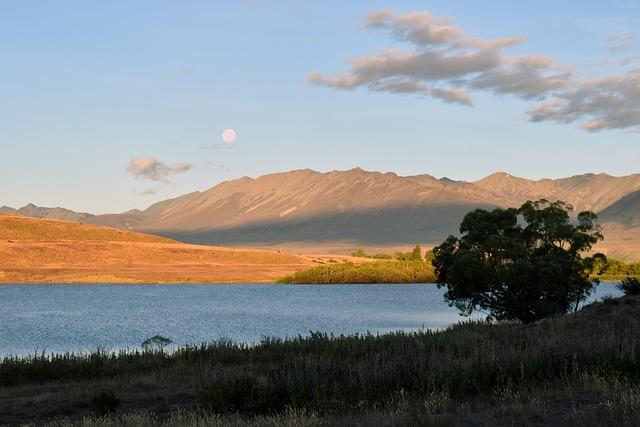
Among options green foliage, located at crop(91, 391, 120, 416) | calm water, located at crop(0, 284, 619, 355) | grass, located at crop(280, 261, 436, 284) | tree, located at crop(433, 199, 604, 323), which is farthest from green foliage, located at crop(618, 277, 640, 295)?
grass, located at crop(280, 261, 436, 284)

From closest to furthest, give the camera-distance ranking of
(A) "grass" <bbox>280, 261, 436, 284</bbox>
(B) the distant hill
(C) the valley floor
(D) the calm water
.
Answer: (D) the calm water → (C) the valley floor → (B) the distant hill → (A) "grass" <bbox>280, 261, 436, 284</bbox>

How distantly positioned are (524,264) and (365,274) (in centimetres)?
12031

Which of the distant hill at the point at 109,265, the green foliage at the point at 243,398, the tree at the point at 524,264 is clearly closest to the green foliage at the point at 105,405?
the green foliage at the point at 243,398

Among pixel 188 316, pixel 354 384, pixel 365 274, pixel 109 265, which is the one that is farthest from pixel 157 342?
pixel 109 265

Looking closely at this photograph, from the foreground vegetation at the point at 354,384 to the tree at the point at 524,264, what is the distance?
1325 centimetres

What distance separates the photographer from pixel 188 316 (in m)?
75.7

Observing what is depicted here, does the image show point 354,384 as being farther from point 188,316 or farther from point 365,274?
point 365,274

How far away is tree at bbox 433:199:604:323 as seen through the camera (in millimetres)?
46469

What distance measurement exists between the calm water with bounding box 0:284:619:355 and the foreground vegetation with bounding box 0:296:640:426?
64.5 feet

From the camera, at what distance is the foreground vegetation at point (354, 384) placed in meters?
15.9

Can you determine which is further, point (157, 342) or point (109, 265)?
point (109, 265)

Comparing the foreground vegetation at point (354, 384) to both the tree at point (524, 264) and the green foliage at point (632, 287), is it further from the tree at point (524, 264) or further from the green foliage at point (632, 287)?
the tree at point (524, 264)

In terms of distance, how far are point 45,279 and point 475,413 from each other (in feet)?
485

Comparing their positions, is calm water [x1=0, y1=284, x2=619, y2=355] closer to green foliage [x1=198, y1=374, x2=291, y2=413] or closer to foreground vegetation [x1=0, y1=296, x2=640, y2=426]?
foreground vegetation [x1=0, y1=296, x2=640, y2=426]
